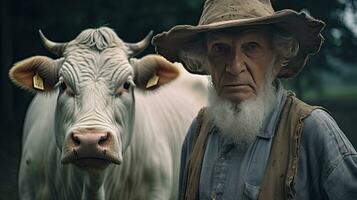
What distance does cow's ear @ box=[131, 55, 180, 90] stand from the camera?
18.2 ft

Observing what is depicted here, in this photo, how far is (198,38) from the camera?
3.35 meters

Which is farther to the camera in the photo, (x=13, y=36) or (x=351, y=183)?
(x=13, y=36)

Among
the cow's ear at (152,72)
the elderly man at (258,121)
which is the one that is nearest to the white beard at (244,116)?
the elderly man at (258,121)

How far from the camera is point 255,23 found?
298 centimetres

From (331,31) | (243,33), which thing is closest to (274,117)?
(243,33)

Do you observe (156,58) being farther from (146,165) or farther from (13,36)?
(13,36)

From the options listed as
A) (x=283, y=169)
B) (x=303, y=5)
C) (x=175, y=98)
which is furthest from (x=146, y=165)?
(x=303, y=5)

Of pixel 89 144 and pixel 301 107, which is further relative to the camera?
pixel 89 144

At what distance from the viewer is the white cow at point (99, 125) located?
473 centimetres

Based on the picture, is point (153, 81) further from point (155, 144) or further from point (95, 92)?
point (95, 92)

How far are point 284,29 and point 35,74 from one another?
293cm

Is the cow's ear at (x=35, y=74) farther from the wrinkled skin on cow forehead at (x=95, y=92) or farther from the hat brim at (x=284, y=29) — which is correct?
the hat brim at (x=284, y=29)

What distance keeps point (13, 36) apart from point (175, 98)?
7.68 meters

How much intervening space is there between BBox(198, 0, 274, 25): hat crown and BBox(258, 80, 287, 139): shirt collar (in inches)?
13.1
